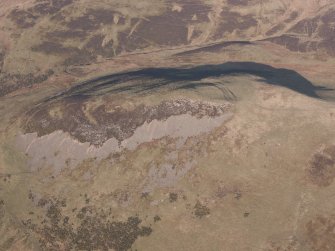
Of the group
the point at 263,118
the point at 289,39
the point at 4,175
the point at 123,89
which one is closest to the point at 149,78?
the point at 123,89

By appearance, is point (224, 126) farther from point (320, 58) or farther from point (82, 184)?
point (320, 58)

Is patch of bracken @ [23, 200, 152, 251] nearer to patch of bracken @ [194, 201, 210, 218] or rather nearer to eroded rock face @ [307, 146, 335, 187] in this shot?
patch of bracken @ [194, 201, 210, 218]

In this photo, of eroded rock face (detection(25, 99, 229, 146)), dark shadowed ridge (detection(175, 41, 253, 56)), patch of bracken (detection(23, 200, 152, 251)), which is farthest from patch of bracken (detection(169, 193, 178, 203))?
dark shadowed ridge (detection(175, 41, 253, 56))

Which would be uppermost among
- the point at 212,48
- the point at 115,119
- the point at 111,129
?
the point at 115,119

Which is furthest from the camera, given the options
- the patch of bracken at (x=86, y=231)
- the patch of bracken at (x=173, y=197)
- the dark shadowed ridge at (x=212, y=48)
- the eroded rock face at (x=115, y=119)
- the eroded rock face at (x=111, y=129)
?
the dark shadowed ridge at (x=212, y=48)

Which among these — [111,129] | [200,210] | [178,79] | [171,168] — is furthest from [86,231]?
[178,79]

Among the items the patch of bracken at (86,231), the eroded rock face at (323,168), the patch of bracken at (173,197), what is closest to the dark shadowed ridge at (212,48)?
the eroded rock face at (323,168)

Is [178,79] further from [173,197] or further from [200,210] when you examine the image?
[200,210]

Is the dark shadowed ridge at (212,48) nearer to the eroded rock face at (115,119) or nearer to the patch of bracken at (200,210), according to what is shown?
the eroded rock face at (115,119)
